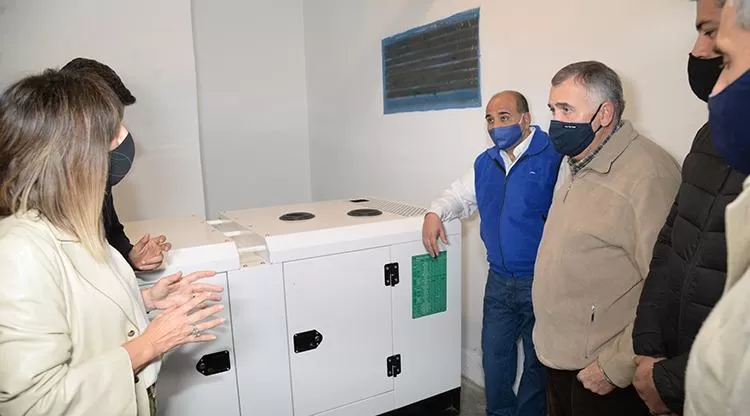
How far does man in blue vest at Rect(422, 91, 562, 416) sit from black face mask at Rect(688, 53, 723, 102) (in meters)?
0.61

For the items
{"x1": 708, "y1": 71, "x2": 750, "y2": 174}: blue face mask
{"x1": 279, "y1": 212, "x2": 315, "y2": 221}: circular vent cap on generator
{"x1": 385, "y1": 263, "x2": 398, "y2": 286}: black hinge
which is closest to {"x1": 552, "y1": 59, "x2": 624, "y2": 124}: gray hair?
{"x1": 708, "y1": 71, "x2": 750, "y2": 174}: blue face mask

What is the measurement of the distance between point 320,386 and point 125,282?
35.9 inches

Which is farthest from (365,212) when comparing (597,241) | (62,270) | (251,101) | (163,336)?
(251,101)

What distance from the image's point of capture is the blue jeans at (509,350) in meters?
1.82

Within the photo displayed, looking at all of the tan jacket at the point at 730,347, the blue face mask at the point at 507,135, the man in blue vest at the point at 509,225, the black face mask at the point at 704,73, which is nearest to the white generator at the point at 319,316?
the man in blue vest at the point at 509,225

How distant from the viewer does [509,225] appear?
1.78 m

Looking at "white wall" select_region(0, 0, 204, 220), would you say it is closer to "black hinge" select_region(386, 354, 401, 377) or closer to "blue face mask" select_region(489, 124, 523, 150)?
"black hinge" select_region(386, 354, 401, 377)

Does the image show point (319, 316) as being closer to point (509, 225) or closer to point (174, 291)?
point (174, 291)

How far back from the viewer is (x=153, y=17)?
8.54ft

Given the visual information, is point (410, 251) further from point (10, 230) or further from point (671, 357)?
point (10, 230)

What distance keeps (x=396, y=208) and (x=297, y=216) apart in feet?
1.47

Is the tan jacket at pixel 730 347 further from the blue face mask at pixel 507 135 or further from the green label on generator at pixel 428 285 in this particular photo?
the green label on generator at pixel 428 285

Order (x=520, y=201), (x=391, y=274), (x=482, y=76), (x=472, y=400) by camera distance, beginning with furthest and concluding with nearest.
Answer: (x=472, y=400) < (x=482, y=76) < (x=391, y=274) < (x=520, y=201)

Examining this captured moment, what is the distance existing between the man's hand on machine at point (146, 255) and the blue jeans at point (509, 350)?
1.19 meters
